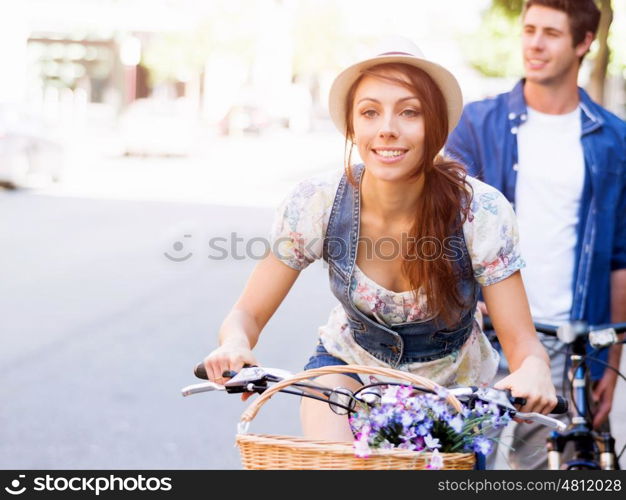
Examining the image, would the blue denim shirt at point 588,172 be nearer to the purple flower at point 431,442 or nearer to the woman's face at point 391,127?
the woman's face at point 391,127

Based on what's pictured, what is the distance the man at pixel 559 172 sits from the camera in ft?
12.8

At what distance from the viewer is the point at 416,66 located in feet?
8.82

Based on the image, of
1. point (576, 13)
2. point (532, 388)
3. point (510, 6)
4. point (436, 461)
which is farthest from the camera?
point (510, 6)

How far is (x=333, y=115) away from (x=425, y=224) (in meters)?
0.43

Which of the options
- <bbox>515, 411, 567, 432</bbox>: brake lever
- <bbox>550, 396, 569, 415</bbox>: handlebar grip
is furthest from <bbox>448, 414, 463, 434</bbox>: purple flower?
<bbox>550, 396, 569, 415</bbox>: handlebar grip

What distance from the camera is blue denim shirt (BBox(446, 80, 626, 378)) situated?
3887 millimetres

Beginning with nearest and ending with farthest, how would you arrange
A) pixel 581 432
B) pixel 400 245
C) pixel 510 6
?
pixel 400 245 < pixel 581 432 < pixel 510 6

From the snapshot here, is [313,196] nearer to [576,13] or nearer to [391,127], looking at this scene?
[391,127]

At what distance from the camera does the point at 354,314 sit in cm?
280

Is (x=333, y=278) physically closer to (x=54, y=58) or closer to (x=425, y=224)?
(x=425, y=224)

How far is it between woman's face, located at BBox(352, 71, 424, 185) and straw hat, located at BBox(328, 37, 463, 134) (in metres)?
0.05

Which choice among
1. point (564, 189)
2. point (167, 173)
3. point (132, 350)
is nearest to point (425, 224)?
point (564, 189)

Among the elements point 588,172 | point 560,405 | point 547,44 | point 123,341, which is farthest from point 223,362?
point 123,341

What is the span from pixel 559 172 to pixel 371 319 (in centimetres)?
144
